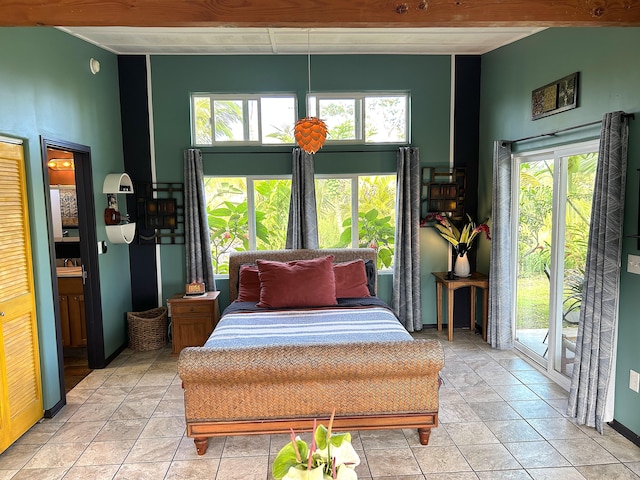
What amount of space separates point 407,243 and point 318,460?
4006 mm

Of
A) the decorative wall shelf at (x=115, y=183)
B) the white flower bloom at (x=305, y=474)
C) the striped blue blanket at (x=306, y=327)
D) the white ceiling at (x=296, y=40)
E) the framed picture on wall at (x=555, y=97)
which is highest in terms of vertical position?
the white ceiling at (x=296, y=40)

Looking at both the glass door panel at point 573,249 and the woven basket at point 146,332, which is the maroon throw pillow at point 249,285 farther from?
the glass door panel at point 573,249

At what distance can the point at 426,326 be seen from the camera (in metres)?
5.34

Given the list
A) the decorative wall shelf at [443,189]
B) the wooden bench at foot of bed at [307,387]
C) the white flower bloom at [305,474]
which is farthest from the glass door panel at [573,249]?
the white flower bloom at [305,474]

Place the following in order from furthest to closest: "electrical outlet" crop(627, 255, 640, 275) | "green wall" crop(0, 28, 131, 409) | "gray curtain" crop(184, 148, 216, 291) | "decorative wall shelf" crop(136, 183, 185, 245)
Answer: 1. "decorative wall shelf" crop(136, 183, 185, 245)
2. "gray curtain" crop(184, 148, 216, 291)
3. "green wall" crop(0, 28, 131, 409)
4. "electrical outlet" crop(627, 255, 640, 275)

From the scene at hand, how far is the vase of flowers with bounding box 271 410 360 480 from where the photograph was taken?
1.13 metres

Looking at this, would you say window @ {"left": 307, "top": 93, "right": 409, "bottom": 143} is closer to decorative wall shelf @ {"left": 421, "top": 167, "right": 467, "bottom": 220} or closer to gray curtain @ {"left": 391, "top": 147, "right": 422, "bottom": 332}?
gray curtain @ {"left": 391, "top": 147, "right": 422, "bottom": 332}

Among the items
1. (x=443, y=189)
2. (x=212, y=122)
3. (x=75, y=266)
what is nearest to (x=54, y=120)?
(x=212, y=122)

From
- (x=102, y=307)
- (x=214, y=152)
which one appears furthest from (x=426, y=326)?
(x=102, y=307)

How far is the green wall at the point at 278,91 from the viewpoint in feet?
16.1

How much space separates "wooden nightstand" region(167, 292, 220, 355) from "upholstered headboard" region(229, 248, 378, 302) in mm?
309

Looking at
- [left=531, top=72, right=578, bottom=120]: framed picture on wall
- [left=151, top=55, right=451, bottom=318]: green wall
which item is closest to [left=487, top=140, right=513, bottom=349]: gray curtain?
[left=531, top=72, right=578, bottom=120]: framed picture on wall

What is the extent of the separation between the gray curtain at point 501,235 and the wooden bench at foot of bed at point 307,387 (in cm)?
209

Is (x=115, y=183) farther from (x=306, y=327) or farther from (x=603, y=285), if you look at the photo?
(x=603, y=285)
